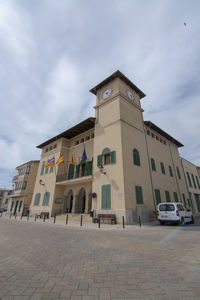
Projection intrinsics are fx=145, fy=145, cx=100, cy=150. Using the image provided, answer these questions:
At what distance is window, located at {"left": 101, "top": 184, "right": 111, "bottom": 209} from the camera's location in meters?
12.9

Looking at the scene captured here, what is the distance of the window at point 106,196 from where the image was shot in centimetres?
1290

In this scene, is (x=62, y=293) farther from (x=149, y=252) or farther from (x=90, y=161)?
(x=90, y=161)

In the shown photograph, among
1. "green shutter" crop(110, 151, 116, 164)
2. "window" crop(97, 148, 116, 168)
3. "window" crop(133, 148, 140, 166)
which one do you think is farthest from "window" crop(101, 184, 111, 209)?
"window" crop(133, 148, 140, 166)

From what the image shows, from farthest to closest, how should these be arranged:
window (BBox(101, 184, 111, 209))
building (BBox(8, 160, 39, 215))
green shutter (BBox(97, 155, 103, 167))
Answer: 1. building (BBox(8, 160, 39, 215))
2. green shutter (BBox(97, 155, 103, 167))
3. window (BBox(101, 184, 111, 209))

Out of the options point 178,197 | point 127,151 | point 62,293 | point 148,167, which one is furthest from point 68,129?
point 62,293

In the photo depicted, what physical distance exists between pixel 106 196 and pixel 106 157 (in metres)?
3.92

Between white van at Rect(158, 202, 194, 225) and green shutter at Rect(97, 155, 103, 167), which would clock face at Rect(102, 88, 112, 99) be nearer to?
green shutter at Rect(97, 155, 103, 167)

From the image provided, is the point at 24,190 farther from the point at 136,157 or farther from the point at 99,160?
→ the point at 136,157

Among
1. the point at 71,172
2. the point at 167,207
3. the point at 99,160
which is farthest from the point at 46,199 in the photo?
the point at 167,207

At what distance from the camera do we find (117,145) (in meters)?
14.2

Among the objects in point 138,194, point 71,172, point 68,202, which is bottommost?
point 68,202

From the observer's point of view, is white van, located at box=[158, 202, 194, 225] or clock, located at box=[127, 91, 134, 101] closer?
white van, located at box=[158, 202, 194, 225]

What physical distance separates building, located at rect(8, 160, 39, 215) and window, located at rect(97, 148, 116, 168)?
719 inches

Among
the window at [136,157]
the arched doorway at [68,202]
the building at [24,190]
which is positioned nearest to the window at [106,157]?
the window at [136,157]
